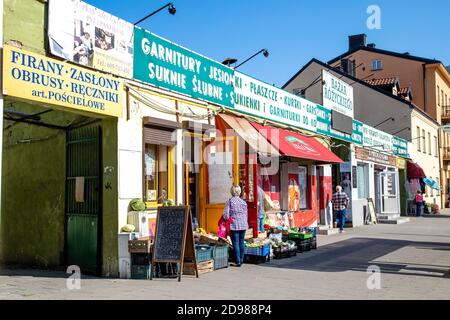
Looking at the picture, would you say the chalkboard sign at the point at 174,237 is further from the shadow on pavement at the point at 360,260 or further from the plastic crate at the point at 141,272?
the shadow on pavement at the point at 360,260

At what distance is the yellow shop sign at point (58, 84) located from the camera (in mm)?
7234

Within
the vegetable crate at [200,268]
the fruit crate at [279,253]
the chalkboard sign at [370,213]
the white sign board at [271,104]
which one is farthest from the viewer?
the chalkboard sign at [370,213]

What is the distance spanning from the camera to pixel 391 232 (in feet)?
61.3

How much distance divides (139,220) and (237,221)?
210 cm

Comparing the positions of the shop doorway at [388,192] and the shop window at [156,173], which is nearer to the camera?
the shop window at [156,173]

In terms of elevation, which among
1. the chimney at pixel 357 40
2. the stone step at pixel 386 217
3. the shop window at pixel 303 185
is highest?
the chimney at pixel 357 40

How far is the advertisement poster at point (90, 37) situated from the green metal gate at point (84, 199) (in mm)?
1349

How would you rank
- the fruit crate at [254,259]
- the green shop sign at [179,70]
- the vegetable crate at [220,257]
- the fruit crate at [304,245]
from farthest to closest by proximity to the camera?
the fruit crate at [304,245]
the fruit crate at [254,259]
the vegetable crate at [220,257]
the green shop sign at [179,70]

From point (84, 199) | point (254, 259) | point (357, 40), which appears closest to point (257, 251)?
point (254, 259)

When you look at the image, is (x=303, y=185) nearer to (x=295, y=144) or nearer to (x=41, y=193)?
(x=295, y=144)

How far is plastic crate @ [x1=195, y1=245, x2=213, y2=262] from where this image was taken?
939 cm

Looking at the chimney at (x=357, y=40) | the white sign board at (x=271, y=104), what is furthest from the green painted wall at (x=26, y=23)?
the chimney at (x=357, y=40)

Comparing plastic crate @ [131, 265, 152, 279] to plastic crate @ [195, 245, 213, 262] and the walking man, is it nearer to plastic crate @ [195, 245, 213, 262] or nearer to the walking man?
plastic crate @ [195, 245, 213, 262]
